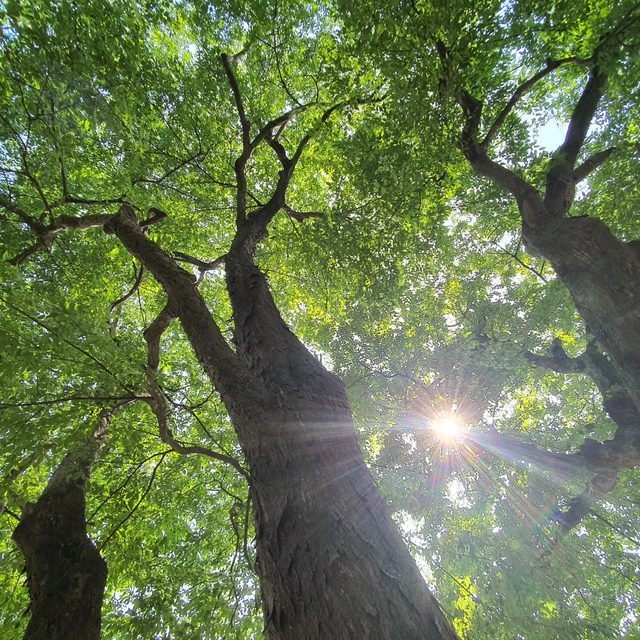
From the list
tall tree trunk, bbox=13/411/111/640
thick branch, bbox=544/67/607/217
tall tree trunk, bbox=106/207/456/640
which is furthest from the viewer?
thick branch, bbox=544/67/607/217

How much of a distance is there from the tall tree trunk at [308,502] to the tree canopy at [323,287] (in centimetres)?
5

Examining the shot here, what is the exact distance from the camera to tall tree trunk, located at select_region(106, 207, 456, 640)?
1596mm

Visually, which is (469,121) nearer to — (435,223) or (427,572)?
(435,223)

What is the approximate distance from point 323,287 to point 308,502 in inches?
211

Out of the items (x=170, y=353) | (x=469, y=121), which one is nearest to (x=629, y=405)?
(x=469, y=121)

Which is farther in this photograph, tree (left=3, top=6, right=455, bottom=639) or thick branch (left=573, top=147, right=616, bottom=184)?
thick branch (left=573, top=147, right=616, bottom=184)

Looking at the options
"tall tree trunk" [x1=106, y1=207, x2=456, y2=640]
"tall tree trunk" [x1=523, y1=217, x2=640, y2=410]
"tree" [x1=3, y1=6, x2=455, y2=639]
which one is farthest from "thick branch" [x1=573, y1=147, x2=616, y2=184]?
"tall tree trunk" [x1=106, y1=207, x2=456, y2=640]

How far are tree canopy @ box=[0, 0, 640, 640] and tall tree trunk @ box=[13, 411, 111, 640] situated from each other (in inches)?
9.8

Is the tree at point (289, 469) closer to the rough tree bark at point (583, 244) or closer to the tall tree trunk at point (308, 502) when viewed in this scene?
the tall tree trunk at point (308, 502)

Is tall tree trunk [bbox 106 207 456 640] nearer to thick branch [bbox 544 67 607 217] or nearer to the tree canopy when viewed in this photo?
the tree canopy

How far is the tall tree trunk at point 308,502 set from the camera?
1596 mm

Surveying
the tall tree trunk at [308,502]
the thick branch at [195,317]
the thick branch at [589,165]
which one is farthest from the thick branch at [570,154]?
the thick branch at [195,317]

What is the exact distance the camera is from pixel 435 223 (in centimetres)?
641

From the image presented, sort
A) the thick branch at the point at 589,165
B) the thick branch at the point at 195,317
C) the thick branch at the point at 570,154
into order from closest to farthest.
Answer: the thick branch at the point at 195,317 < the thick branch at the point at 570,154 < the thick branch at the point at 589,165
